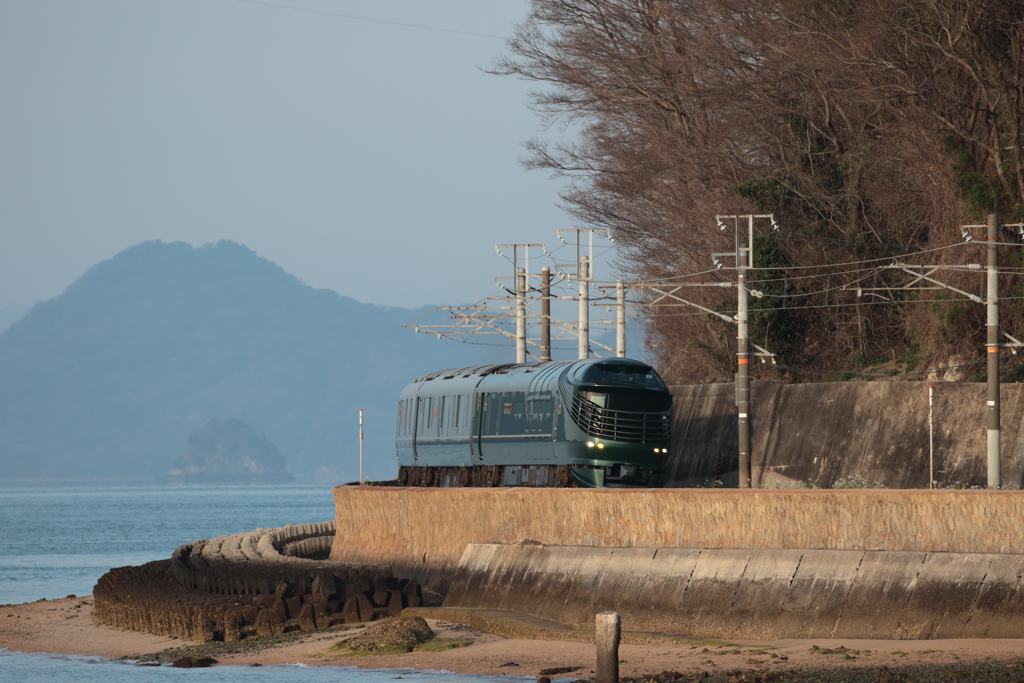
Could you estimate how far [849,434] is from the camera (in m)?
33.6

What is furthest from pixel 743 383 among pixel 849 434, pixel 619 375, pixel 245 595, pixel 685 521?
pixel 245 595

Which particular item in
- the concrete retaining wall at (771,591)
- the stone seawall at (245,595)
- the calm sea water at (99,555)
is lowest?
the calm sea water at (99,555)

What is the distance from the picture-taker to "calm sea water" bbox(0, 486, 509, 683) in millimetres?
21078

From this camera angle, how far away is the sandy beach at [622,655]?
1642cm

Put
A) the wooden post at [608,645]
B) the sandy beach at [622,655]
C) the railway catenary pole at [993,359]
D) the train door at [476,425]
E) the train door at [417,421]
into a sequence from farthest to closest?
1. the train door at [417,421]
2. the train door at [476,425]
3. the railway catenary pole at [993,359]
4. the sandy beach at [622,655]
5. the wooden post at [608,645]

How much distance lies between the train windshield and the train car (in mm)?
22

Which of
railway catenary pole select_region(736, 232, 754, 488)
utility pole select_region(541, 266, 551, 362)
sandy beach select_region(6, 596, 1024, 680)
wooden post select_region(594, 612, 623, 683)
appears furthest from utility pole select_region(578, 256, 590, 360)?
wooden post select_region(594, 612, 623, 683)

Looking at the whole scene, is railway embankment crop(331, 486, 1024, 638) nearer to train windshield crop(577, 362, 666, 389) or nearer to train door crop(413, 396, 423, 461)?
train windshield crop(577, 362, 666, 389)

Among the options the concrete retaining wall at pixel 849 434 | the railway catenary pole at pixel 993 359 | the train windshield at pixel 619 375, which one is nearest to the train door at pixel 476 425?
the train windshield at pixel 619 375

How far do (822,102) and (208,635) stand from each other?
29172 mm

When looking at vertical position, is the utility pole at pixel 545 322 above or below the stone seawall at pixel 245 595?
above

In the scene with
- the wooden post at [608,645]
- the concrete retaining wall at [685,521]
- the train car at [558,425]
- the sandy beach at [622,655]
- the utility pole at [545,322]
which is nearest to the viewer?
Answer: the wooden post at [608,645]

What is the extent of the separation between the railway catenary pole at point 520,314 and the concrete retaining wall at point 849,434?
977 centimetres

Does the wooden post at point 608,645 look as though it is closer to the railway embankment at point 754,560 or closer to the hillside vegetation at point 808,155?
the railway embankment at point 754,560
